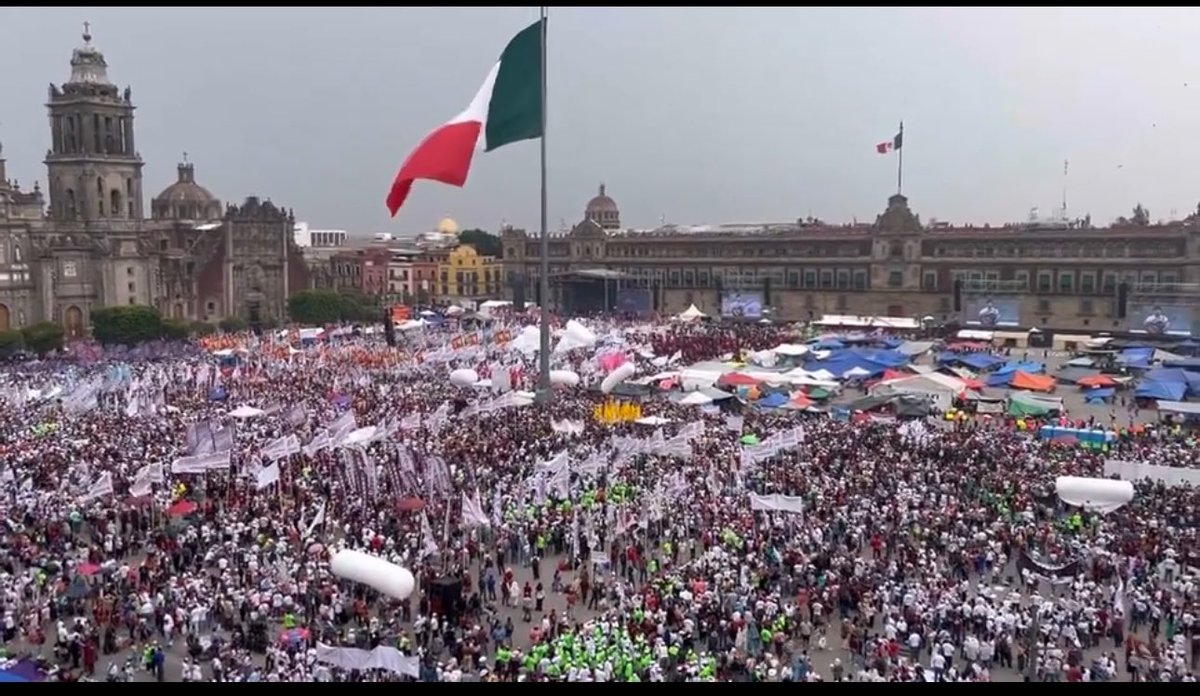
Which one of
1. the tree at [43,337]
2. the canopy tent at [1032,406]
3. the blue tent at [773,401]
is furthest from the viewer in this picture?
the tree at [43,337]

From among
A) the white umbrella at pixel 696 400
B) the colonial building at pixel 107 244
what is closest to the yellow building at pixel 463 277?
the colonial building at pixel 107 244

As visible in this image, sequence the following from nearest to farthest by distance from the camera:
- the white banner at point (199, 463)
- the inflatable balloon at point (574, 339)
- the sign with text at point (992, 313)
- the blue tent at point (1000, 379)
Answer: the white banner at point (199, 463)
the blue tent at point (1000, 379)
the inflatable balloon at point (574, 339)
the sign with text at point (992, 313)

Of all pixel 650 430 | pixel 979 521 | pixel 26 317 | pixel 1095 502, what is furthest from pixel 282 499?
pixel 26 317

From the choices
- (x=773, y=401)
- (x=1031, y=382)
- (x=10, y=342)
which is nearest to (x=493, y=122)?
(x=773, y=401)

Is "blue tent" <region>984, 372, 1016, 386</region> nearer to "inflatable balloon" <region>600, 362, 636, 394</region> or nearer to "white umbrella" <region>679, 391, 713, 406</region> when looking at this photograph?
"white umbrella" <region>679, 391, 713, 406</region>

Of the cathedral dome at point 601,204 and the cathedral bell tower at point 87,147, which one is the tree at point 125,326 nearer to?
the cathedral bell tower at point 87,147

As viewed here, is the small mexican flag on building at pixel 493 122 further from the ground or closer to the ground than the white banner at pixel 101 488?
further from the ground

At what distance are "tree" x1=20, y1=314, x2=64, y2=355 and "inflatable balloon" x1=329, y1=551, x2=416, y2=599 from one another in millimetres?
40859

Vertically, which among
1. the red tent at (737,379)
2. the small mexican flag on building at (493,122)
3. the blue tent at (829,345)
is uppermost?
the small mexican flag on building at (493,122)

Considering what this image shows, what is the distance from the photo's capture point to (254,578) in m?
15.8

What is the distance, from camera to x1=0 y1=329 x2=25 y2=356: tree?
47.5m

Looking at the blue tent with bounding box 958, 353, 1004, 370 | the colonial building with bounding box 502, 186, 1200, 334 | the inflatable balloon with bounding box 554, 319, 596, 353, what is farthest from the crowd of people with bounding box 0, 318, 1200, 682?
the colonial building with bounding box 502, 186, 1200, 334

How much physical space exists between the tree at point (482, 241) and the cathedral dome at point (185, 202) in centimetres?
3115

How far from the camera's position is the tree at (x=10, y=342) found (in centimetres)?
4747
